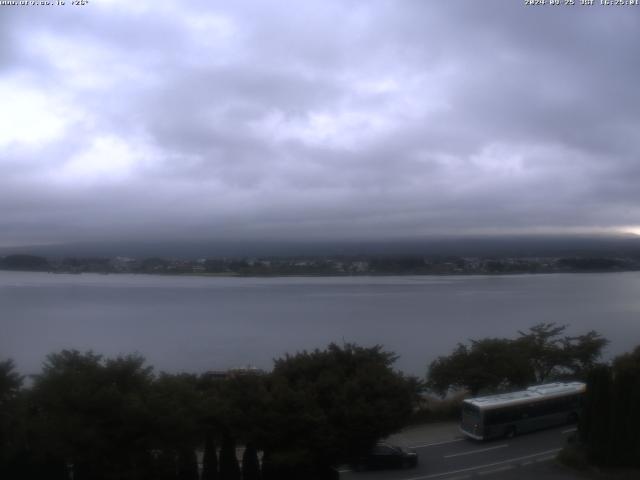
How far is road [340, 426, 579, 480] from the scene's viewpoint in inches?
380

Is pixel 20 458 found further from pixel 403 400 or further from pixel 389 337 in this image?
pixel 389 337

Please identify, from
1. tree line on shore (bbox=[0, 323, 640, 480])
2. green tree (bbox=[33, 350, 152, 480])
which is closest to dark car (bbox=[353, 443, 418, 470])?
tree line on shore (bbox=[0, 323, 640, 480])

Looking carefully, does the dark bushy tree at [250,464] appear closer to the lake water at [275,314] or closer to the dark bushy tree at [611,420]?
the dark bushy tree at [611,420]

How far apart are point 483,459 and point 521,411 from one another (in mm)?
2076

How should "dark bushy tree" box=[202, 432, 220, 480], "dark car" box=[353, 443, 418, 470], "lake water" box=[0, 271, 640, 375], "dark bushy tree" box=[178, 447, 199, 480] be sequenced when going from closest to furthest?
"dark bushy tree" box=[178, 447, 199, 480] < "dark bushy tree" box=[202, 432, 220, 480] < "dark car" box=[353, 443, 418, 470] < "lake water" box=[0, 271, 640, 375]

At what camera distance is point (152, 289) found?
47688 mm

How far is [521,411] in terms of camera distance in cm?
1246

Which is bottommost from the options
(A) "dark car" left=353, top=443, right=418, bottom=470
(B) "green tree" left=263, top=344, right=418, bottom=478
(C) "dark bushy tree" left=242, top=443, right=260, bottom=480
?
(A) "dark car" left=353, top=443, right=418, bottom=470

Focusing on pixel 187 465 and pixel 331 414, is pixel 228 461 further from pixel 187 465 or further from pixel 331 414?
pixel 331 414

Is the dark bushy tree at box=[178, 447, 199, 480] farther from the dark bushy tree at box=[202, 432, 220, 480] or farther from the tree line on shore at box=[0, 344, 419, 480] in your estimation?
the dark bushy tree at box=[202, 432, 220, 480]

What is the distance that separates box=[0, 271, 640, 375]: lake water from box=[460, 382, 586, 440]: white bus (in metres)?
7.94

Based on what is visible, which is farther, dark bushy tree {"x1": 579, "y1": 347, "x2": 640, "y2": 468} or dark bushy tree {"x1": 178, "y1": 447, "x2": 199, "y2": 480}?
dark bushy tree {"x1": 579, "y1": 347, "x2": 640, "y2": 468}

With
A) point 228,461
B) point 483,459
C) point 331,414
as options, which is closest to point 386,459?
point 483,459

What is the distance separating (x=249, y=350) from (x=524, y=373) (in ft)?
38.9
